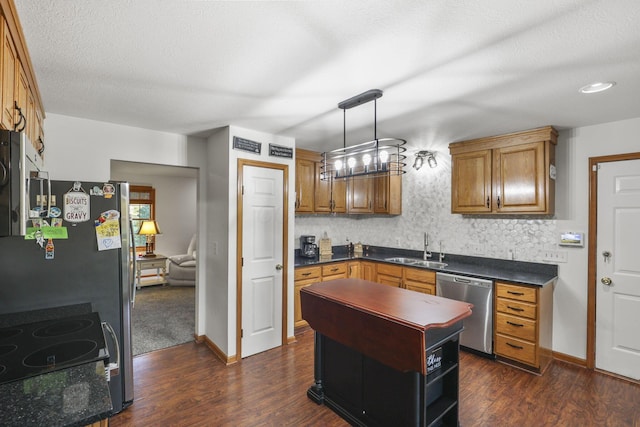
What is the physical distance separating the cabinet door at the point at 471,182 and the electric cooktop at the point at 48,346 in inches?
142

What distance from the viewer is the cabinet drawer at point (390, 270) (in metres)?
3.99

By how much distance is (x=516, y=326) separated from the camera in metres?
3.04

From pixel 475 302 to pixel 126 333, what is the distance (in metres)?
3.27

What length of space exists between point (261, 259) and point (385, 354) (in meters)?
1.90

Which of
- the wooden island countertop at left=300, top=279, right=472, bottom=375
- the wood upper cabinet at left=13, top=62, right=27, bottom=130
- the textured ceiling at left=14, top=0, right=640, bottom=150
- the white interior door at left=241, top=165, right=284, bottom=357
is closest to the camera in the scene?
the textured ceiling at left=14, top=0, right=640, bottom=150

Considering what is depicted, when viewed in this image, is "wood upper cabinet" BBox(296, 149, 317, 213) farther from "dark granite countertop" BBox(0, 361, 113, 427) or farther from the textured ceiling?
"dark granite countertop" BBox(0, 361, 113, 427)

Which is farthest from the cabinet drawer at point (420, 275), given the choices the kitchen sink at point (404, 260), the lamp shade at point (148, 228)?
the lamp shade at point (148, 228)

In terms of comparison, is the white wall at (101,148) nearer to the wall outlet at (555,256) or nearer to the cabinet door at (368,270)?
the cabinet door at (368,270)

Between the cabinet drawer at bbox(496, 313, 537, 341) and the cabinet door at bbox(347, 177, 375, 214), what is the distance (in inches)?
85.0

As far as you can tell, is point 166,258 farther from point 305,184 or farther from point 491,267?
point 491,267

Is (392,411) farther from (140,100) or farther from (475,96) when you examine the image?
(140,100)

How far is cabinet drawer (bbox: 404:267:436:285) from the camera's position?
3.63 metres

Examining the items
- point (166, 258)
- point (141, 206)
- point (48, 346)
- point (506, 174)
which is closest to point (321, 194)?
point (506, 174)

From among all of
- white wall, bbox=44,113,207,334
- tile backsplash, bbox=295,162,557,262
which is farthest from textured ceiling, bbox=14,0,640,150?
tile backsplash, bbox=295,162,557,262
